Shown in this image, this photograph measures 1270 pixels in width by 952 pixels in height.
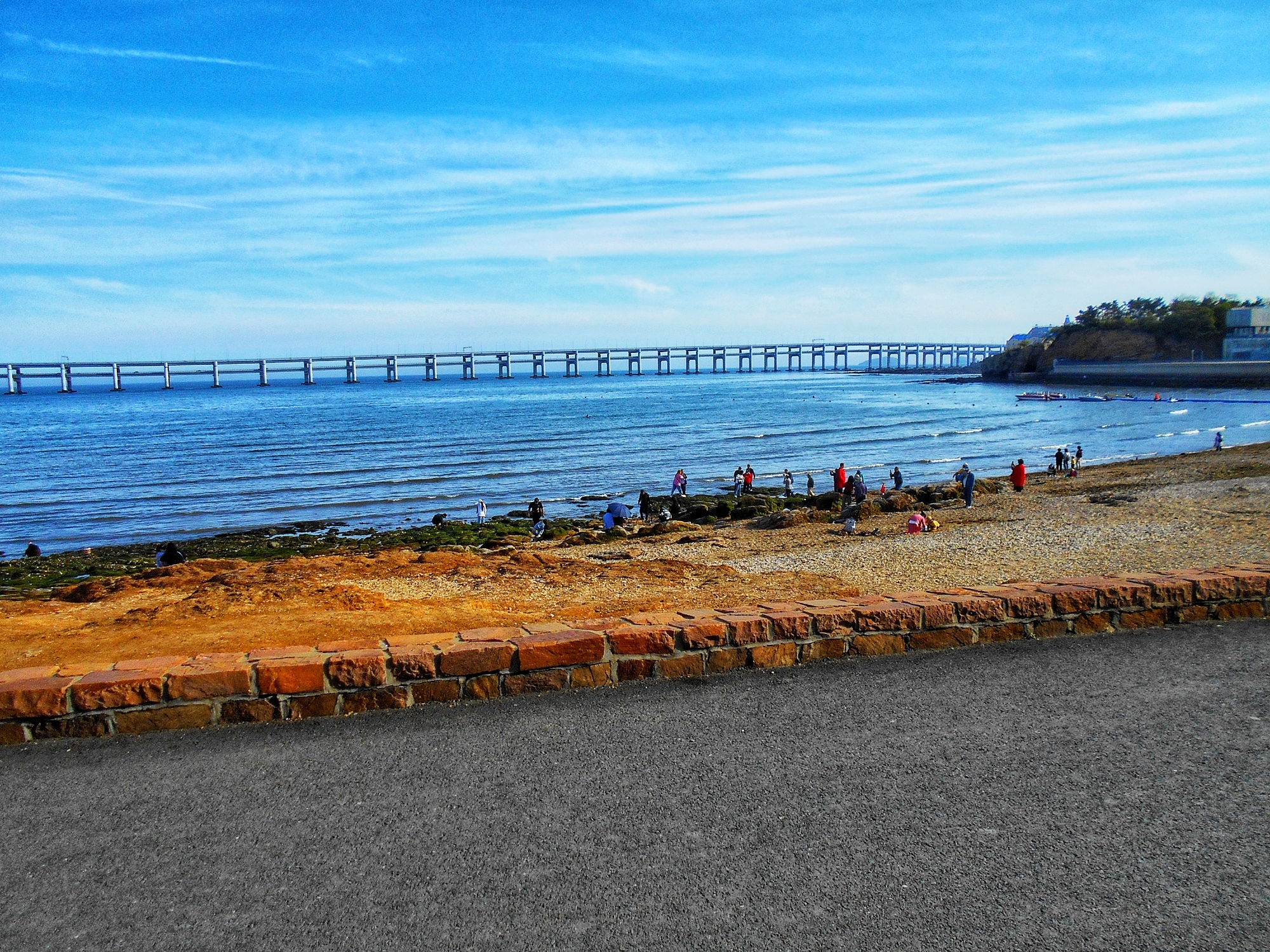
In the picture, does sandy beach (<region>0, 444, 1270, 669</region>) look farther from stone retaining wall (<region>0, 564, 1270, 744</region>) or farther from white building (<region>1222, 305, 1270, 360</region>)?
white building (<region>1222, 305, 1270, 360</region>)

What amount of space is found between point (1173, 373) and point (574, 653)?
101 m

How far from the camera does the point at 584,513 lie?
25.4 metres

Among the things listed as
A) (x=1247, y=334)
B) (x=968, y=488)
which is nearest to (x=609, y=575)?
(x=968, y=488)

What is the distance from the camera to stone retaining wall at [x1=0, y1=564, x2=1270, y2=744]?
4.08 metres

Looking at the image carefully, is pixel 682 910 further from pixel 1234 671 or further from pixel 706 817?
pixel 1234 671

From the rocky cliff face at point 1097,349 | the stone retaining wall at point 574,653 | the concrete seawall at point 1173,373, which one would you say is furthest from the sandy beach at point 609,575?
the rocky cliff face at point 1097,349

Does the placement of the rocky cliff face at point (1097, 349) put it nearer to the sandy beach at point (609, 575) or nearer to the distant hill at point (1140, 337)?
the distant hill at point (1140, 337)

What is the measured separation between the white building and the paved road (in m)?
114

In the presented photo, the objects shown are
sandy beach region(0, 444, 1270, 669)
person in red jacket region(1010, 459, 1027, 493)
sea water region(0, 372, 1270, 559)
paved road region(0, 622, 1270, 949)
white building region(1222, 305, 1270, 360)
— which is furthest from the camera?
white building region(1222, 305, 1270, 360)

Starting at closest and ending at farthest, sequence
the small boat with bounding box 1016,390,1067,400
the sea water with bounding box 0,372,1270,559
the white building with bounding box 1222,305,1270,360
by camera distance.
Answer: the sea water with bounding box 0,372,1270,559 → the small boat with bounding box 1016,390,1067,400 → the white building with bounding box 1222,305,1270,360

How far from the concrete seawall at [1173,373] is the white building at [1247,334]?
6.56m

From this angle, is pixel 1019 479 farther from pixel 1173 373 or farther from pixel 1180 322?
pixel 1180 322

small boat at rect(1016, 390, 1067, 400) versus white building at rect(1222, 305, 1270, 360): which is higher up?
white building at rect(1222, 305, 1270, 360)

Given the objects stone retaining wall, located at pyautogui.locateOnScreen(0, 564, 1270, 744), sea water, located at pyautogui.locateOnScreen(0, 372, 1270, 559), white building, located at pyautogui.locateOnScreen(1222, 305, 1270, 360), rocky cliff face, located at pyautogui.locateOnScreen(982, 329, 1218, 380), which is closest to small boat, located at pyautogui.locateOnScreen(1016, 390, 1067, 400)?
sea water, located at pyautogui.locateOnScreen(0, 372, 1270, 559)
